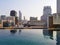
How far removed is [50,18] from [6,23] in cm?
459

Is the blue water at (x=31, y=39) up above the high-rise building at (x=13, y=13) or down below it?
below

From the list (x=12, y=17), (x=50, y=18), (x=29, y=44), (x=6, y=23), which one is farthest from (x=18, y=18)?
(x=29, y=44)

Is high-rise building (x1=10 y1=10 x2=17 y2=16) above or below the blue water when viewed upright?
above

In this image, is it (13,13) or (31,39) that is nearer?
(31,39)

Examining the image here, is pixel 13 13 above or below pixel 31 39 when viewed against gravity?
above

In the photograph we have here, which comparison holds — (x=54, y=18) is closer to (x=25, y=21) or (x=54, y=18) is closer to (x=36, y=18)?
(x=36, y=18)

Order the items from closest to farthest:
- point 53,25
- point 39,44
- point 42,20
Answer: point 39,44
point 53,25
point 42,20

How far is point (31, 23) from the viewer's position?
14297mm

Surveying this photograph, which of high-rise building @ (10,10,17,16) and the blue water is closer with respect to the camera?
the blue water

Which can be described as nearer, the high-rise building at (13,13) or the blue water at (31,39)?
the blue water at (31,39)

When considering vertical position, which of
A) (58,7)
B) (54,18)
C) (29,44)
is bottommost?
(29,44)

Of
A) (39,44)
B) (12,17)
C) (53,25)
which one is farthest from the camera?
(12,17)

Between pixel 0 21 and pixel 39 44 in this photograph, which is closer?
pixel 39 44

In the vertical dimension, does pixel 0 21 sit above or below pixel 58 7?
below
